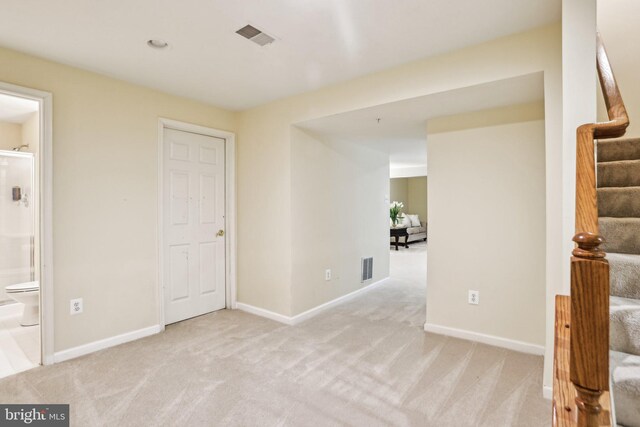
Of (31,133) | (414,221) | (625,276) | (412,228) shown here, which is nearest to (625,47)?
(625,276)

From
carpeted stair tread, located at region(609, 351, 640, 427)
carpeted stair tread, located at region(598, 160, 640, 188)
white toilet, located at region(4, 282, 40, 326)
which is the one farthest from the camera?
white toilet, located at region(4, 282, 40, 326)

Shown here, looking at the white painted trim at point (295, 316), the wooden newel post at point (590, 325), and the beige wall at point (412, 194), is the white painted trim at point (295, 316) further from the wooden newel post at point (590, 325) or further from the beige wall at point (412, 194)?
the beige wall at point (412, 194)

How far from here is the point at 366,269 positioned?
15.2 feet

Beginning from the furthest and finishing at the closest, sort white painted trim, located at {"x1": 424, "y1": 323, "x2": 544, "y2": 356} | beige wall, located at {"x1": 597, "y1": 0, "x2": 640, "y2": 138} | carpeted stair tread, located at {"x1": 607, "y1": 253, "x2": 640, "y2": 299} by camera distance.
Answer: beige wall, located at {"x1": 597, "y1": 0, "x2": 640, "y2": 138} → white painted trim, located at {"x1": 424, "y1": 323, "x2": 544, "y2": 356} → carpeted stair tread, located at {"x1": 607, "y1": 253, "x2": 640, "y2": 299}

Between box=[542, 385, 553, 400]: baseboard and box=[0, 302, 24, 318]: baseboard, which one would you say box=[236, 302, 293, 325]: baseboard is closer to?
box=[542, 385, 553, 400]: baseboard

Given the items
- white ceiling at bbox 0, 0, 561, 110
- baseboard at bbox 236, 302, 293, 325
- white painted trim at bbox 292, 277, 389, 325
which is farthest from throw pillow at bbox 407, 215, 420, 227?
white ceiling at bbox 0, 0, 561, 110

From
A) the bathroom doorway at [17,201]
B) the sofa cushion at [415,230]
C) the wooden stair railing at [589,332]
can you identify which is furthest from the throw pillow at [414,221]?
the wooden stair railing at [589,332]

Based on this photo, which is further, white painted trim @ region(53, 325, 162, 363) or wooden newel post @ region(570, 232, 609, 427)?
white painted trim @ region(53, 325, 162, 363)

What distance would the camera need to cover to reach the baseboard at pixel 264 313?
338cm

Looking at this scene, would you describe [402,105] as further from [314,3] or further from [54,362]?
[54,362]

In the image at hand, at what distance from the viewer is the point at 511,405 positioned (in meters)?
1.98

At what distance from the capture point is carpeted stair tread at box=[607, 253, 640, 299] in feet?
5.16

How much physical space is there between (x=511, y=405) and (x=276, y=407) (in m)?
1.38

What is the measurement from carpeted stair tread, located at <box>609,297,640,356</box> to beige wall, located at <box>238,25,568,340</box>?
0.29m
